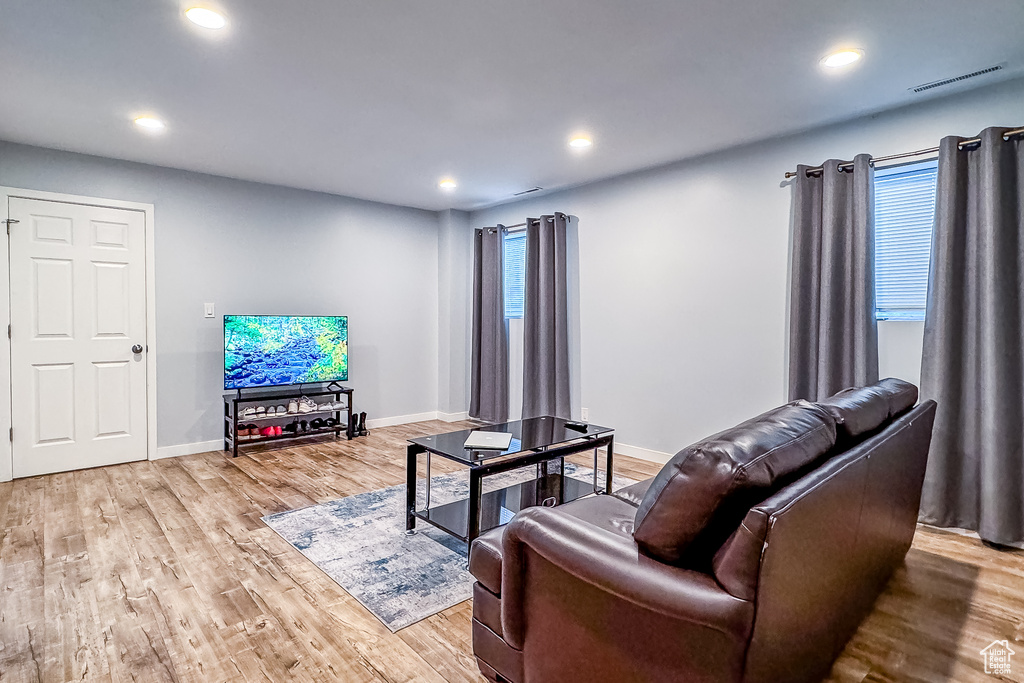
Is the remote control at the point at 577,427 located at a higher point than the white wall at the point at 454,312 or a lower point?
lower

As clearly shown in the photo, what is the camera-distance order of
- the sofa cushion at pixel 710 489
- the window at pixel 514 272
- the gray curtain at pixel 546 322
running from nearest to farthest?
the sofa cushion at pixel 710 489
the gray curtain at pixel 546 322
the window at pixel 514 272

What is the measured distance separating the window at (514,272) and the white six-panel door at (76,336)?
10.7 ft

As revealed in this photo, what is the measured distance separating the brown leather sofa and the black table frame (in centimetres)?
70

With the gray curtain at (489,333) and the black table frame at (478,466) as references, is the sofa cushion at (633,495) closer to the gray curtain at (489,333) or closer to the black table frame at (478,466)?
the black table frame at (478,466)

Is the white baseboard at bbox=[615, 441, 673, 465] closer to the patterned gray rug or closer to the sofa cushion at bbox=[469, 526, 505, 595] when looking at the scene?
the patterned gray rug

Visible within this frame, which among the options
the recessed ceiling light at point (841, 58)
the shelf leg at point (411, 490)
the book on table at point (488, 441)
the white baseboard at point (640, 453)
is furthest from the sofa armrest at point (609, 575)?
the white baseboard at point (640, 453)

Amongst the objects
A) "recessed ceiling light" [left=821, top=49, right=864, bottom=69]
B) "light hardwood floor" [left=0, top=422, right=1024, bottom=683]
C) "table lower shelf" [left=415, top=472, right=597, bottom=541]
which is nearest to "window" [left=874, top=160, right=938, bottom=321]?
"recessed ceiling light" [left=821, top=49, right=864, bottom=69]

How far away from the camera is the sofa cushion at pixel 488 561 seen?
1.63 meters

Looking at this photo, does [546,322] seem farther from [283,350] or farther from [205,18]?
[205,18]

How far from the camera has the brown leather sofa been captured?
111 centimetres

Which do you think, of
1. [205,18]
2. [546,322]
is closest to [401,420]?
[546,322]

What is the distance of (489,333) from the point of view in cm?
575

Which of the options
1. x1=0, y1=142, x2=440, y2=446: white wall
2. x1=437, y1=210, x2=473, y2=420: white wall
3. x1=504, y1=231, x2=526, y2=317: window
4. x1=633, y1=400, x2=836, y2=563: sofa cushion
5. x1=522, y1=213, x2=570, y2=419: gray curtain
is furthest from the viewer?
x1=437, y1=210, x2=473, y2=420: white wall

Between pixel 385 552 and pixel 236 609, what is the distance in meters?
0.70
